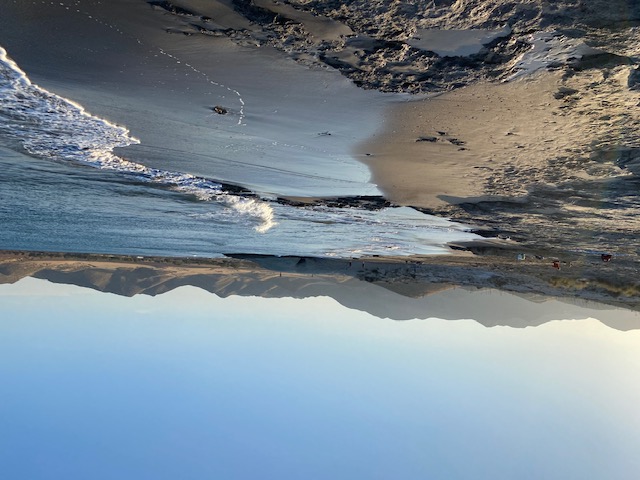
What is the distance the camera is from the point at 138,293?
29.1m

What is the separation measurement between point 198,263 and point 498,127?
1418cm

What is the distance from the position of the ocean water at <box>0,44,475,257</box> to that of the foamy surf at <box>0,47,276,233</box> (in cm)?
1

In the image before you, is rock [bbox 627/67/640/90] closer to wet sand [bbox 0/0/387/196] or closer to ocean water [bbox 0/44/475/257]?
wet sand [bbox 0/0/387/196]

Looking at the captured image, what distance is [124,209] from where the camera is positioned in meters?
9.40

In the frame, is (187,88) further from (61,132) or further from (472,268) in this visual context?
Answer: (472,268)

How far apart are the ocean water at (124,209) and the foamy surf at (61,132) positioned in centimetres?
1

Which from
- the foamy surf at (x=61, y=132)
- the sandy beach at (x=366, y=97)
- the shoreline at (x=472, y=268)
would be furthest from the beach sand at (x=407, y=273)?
the foamy surf at (x=61, y=132)

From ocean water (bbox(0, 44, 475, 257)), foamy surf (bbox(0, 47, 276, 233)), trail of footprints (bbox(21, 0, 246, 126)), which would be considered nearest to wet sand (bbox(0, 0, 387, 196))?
trail of footprints (bbox(21, 0, 246, 126))

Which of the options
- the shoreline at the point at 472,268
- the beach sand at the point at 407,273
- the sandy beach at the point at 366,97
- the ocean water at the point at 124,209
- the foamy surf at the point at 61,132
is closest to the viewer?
the sandy beach at the point at 366,97

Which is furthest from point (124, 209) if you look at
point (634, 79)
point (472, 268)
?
point (472, 268)

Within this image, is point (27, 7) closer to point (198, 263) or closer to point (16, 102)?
point (16, 102)

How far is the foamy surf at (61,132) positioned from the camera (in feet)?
16.9

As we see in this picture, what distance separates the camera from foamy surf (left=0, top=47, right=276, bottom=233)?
5148 mm

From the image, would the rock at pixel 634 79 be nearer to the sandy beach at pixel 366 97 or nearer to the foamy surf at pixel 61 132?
the sandy beach at pixel 366 97
